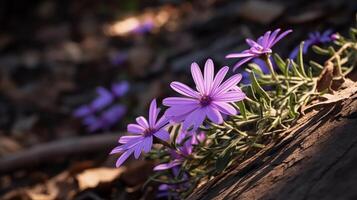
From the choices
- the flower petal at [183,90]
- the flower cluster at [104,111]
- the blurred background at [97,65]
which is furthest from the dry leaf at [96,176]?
the flower petal at [183,90]

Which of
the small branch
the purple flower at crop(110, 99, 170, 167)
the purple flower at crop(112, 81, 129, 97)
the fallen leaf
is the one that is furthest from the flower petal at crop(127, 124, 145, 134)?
the purple flower at crop(112, 81, 129, 97)

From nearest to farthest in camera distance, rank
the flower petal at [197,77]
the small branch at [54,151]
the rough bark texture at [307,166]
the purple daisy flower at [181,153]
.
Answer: the rough bark texture at [307,166]
the flower petal at [197,77]
the purple daisy flower at [181,153]
the small branch at [54,151]

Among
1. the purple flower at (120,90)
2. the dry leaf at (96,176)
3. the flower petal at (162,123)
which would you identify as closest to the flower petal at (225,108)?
the flower petal at (162,123)

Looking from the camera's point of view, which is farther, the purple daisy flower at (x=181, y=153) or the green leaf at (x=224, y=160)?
the purple daisy flower at (x=181, y=153)

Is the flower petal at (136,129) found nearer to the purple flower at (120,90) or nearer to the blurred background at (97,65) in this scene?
the blurred background at (97,65)

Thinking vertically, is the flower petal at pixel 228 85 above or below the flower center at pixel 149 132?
below

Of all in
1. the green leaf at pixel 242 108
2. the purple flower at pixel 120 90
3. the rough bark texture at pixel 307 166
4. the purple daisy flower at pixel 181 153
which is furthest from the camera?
the purple flower at pixel 120 90

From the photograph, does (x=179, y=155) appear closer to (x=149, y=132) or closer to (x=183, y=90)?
(x=149, y=132)

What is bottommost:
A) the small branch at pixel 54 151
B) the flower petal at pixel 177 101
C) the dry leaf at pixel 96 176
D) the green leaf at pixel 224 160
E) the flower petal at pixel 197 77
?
the green leaf at pixel 224 160

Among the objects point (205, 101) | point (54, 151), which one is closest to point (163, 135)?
point (205, 101)

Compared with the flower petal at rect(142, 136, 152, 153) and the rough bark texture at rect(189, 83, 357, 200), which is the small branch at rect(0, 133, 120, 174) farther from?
the flower petal at rect(142, 136, 152, 153)
